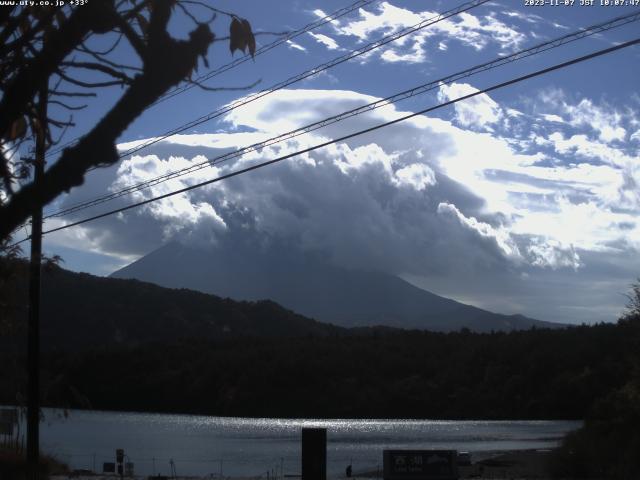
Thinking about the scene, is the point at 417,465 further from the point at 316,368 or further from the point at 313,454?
the point at 316,368

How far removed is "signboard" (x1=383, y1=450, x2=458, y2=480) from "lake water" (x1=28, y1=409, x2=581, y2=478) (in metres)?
45.9

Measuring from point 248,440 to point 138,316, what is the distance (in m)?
63.5

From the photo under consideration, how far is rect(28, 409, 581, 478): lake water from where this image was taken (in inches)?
2714

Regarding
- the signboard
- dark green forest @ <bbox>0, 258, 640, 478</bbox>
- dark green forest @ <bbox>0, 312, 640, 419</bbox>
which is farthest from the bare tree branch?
dark green forest @ <bbox>0, 312, 640, 419</bbox>

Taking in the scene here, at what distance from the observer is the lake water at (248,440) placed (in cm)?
6894

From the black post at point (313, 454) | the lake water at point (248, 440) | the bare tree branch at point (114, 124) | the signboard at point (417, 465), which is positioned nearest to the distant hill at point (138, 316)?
the lake water at point (248, 440)

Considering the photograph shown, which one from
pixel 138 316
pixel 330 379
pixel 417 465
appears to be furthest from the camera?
pixel 138 316

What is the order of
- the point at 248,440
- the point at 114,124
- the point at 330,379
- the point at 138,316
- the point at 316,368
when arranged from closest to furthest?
the point at 114,124
the point at 248,440
the point at 316,368
the point at 330,379
the point at 138,316

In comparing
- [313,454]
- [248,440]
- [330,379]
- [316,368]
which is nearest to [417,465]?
[313,454]

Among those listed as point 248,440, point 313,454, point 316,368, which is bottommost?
point 248,440

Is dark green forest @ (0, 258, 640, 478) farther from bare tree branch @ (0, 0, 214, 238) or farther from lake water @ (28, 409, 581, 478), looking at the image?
bare tree branch @ (0, 0, 214, 238)

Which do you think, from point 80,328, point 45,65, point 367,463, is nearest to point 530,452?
point 367,463

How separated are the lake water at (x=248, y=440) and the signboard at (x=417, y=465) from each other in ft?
151

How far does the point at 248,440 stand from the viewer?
322 ft
